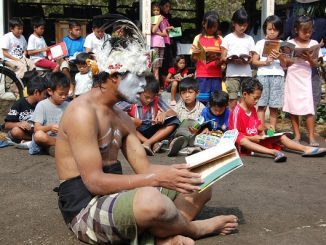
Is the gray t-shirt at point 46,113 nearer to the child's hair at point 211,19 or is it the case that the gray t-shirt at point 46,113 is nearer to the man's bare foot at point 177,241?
the child's hair at point 211,19

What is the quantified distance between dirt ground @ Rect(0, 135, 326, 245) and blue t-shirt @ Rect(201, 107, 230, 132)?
565 millimetres

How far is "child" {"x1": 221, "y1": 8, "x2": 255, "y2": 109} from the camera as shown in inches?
309

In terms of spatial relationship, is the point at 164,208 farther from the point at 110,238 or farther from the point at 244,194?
the point at 244,194

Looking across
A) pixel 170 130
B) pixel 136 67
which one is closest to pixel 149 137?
pixel 170 130

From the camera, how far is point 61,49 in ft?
32.6

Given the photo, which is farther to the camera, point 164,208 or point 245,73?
point 245,73

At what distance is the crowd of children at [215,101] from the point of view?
6.80m

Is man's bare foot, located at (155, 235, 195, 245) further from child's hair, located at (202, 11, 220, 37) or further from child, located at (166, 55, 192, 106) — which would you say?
child, located at (166, 55, 192, 106)

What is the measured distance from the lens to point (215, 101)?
694 cm

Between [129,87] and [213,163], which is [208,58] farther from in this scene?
[213,163]

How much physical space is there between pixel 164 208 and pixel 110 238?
15.9 inches

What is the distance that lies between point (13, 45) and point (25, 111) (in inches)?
124

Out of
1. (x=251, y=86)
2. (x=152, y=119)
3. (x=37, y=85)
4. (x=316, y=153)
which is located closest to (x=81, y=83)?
(x=37, y=85)

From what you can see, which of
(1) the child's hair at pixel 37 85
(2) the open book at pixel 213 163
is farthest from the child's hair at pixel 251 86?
(2) the open book at pixel 213 163
